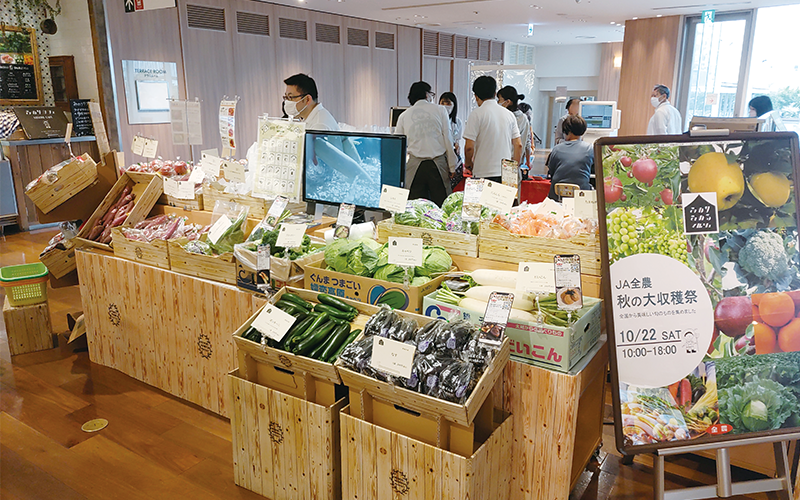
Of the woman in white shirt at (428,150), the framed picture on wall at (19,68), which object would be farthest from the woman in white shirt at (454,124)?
the framed picture on wall at (19,68)

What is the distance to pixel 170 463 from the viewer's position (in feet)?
8.38

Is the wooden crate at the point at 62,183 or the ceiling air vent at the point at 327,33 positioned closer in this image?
the wooden crate at the point at 62,183

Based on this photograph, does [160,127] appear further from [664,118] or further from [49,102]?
[664,118]

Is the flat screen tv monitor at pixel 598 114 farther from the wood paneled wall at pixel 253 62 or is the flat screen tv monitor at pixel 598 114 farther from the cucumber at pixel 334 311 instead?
the cucumber at pixel 334 311

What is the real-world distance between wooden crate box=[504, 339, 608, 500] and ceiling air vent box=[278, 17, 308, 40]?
799 cm

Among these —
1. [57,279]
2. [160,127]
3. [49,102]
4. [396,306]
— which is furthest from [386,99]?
[396,306]

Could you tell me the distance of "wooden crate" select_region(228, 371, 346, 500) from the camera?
2102mm

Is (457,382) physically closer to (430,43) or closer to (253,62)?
(253,62)

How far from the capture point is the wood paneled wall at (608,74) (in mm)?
14438

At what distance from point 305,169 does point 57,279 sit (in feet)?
6.53

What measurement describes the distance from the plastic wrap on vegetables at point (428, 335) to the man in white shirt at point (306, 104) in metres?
2.41

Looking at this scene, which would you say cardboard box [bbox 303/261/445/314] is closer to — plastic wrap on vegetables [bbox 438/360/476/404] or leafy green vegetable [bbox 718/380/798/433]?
plastic wrap on vegetables [bbox 438/360/476/404]

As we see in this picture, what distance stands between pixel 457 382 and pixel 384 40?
392 inches

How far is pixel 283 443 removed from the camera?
2.21 metres
